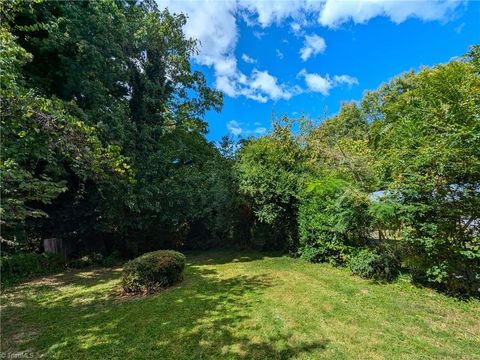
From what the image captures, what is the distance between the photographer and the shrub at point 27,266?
343 inches

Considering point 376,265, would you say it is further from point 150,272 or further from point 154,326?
point 150,272

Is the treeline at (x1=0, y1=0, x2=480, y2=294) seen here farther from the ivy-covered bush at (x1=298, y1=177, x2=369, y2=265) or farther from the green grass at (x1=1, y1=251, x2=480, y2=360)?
the green grass at (x1=1, y1=251, x2=480, y2=360)

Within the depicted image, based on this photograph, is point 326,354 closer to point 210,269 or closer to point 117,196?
point 210,269

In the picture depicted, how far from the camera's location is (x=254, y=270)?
28.9 ft

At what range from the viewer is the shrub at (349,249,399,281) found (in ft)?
23.0

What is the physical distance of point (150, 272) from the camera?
6.92 m

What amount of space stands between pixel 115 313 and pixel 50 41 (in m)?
8.96

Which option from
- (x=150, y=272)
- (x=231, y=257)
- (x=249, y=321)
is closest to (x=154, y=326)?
(x=249, y=321)

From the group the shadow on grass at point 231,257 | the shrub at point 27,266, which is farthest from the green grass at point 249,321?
the shadow on grass at point 231,257

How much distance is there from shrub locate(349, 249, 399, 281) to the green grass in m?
0.36

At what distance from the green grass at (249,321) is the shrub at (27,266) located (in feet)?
4.74

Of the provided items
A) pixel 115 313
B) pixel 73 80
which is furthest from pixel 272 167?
pixel 73 80

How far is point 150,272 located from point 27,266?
552 centimetres

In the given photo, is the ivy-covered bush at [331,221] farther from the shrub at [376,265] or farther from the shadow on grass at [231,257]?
the shadow on grass at [231,257]
